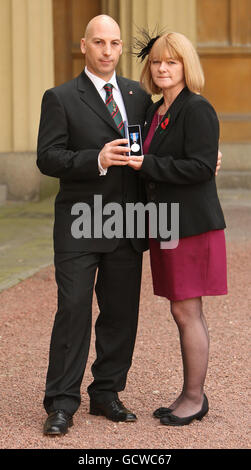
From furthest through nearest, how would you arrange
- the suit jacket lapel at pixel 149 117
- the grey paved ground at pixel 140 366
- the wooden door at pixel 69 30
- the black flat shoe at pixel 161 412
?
the wooden door at pixel 69 30 < the black flat shoe at pixel 161 412 < the suit jacket lapel at pixel 149 117 < the grey paved ground at pixel 140 366

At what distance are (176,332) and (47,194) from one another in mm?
5752

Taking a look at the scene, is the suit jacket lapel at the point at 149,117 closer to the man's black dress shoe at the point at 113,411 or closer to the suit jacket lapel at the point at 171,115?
the suit jacket lapel at the point at 171,115

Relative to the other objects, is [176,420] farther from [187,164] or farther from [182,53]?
[182,53]

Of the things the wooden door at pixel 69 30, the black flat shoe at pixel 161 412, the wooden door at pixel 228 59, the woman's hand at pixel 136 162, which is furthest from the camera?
the wooden door at pixel 69 30

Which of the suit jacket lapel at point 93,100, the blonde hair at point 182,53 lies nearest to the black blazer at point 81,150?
the suit jacket lapel at point 93,100

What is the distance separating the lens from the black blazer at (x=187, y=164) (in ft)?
12.7

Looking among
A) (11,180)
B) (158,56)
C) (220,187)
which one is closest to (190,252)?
(158,56)

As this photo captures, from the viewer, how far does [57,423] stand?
397 centimetres

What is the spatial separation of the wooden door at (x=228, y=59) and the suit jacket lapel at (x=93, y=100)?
8.21 meters

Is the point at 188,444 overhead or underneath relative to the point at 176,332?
overhead

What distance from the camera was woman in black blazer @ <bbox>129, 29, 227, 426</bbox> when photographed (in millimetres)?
3877

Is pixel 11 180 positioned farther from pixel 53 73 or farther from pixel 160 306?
pixel 160 306

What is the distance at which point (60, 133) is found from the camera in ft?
12.9

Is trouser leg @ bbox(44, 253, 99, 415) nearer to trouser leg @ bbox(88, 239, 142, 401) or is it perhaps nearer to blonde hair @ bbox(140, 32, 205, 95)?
trouser leg @ bbox(88, 239, 142, 401)
